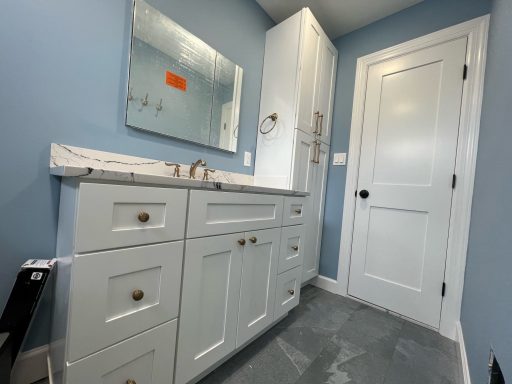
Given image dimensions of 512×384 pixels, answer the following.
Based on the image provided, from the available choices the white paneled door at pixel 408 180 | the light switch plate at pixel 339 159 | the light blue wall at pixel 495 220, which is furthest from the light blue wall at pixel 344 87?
the light blue wall at pixel 495 220

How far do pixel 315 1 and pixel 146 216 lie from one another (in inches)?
81.4

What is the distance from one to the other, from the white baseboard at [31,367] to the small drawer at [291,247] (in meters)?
1.11

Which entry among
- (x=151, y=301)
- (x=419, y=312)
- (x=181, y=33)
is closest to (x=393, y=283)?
(x=419, y=312)

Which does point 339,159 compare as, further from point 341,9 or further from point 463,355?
point 463,355

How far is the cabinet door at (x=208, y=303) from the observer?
0.81 meters

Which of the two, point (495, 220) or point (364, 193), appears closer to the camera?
point (495, 220)

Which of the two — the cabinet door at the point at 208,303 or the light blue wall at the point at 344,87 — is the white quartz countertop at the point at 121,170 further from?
the light blue wall at the point at 344,87

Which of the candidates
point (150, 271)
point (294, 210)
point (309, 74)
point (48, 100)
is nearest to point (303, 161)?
point (294, 210)

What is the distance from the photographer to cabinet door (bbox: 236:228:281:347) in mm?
1055

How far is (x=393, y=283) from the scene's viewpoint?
1717mm

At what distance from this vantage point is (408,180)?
5.52 ft

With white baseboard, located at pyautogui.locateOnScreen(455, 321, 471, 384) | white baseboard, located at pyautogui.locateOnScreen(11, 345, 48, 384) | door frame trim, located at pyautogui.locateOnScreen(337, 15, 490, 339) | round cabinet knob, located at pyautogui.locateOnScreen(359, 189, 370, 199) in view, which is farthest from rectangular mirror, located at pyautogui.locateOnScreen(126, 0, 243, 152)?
white baseboard, located at pyautogui.locateOnScreen(455, 321, 471, 384)

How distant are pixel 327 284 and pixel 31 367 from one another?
77.4 inches

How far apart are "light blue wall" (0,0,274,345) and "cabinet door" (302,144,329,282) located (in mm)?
1342
